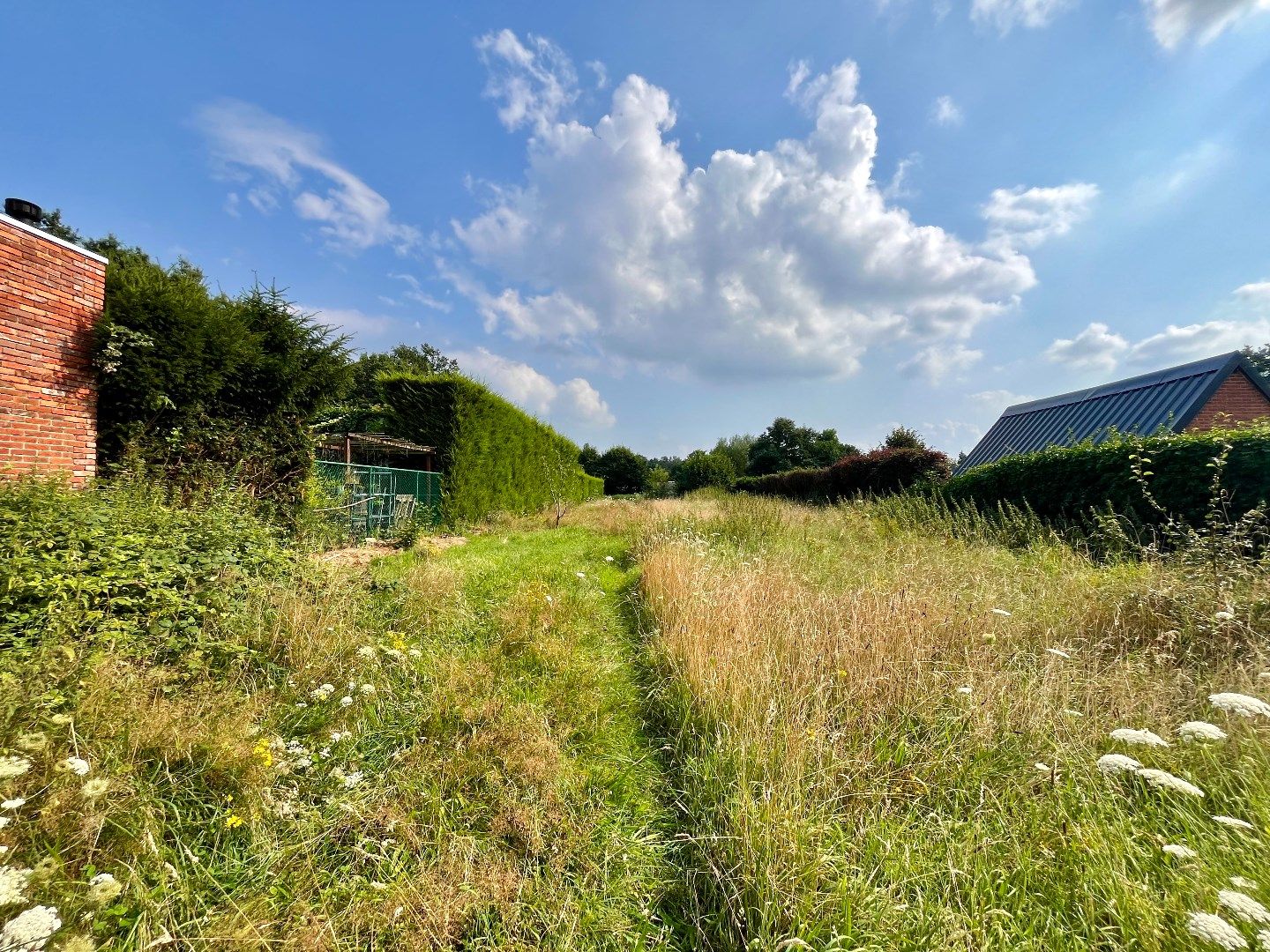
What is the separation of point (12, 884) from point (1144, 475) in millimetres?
9122

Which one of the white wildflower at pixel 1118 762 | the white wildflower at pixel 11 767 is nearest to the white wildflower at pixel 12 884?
the white wildflower at pixel 11 767

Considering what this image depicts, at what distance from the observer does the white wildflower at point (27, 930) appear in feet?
3.52

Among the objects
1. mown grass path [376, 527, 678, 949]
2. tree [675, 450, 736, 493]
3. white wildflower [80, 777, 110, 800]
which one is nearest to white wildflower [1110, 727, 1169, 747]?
mown grass path [376, 527, 678, 949]

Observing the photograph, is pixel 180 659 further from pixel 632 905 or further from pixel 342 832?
pixel 632 905

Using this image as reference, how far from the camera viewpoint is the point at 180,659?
8.60 feet

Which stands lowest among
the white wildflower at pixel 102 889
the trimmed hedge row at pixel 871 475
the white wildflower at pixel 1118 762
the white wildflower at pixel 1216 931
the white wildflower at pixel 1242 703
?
the white wildflower at pixel 102 889

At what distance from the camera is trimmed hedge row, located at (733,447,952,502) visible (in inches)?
557

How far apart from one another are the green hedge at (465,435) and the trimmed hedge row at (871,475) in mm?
8578

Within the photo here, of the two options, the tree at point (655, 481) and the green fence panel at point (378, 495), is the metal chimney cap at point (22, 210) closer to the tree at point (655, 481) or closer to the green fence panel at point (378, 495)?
the green fence panel at point (378, 495)

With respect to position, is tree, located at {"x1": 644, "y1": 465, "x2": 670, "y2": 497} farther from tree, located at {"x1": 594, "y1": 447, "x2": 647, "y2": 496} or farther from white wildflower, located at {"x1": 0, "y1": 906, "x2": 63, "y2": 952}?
white wildflower, located at {"x1": 0, "y1": 906, "x2": 63, "y2": 952}

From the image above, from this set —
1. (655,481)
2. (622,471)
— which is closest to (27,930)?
(655,481)

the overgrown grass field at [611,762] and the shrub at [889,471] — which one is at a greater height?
the shrub at [889,471]

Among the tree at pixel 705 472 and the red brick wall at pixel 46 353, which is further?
the tree at pixel 705 472

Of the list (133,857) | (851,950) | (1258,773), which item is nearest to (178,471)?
(133,857)
